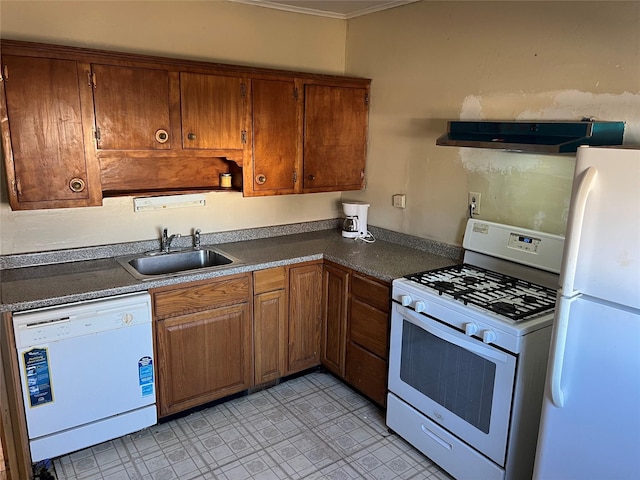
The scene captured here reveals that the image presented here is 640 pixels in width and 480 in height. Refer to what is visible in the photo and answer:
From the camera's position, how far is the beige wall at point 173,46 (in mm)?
2510

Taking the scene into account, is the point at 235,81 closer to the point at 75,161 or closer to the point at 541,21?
the point at 75,161

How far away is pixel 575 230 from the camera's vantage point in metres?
1.58

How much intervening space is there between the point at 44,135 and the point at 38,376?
115 centimetres

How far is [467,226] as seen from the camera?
2801 mm

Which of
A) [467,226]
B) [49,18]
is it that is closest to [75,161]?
[49,18]

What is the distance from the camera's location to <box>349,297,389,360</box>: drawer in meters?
2.68

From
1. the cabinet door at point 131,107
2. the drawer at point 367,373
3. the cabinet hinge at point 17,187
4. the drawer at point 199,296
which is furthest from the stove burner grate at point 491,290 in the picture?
the cabinet hinge at point 17,187

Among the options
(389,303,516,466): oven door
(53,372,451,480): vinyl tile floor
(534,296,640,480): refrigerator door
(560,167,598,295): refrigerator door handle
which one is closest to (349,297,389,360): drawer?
(389,303,516,466): oven door

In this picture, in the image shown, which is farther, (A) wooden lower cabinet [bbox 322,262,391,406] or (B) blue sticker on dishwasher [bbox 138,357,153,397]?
(A) wooden lower cabinet [bbox 322,262,391,406]

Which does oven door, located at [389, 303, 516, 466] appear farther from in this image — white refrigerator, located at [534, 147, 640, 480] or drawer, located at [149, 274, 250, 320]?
drawer, located at [149, 274, 250, 320]

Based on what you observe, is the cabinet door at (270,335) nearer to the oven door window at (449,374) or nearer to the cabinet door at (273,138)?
the cabinet door at (273,138)

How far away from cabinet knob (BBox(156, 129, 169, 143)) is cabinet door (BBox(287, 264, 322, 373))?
106cm

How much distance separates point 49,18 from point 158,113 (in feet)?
2.31

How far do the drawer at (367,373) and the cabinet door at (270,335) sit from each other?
437 mm
